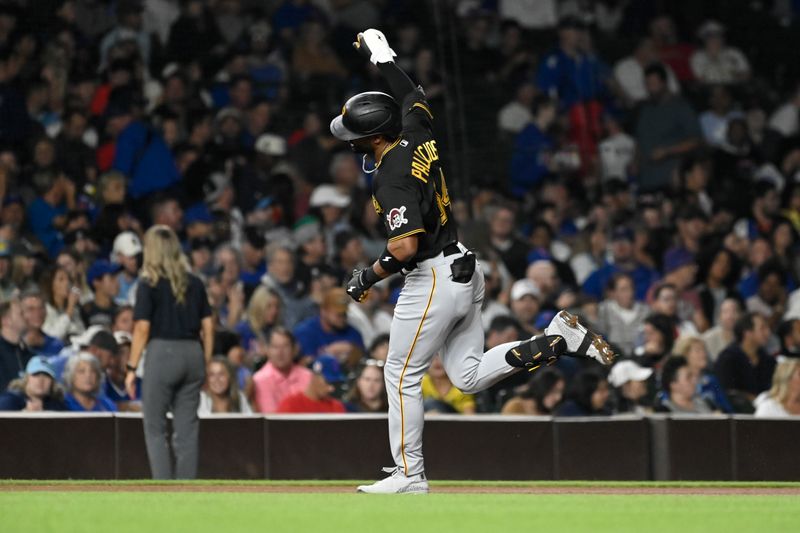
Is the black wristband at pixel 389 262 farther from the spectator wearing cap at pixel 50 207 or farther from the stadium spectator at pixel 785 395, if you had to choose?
the spectator wearing cap at pixel 50 207

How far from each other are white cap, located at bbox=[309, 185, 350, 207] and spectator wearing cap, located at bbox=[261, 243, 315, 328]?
182cm

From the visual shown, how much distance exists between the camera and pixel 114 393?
37.3 ft

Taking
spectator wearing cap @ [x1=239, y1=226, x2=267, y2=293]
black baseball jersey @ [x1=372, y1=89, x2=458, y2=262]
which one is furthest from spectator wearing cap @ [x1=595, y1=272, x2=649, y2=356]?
black baseball jersey @ [x1=372, y1=89, x2=458, y2=262]

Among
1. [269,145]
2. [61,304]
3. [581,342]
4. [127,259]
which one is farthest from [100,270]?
[581,342]

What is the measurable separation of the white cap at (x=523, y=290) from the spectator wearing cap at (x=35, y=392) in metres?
4.05

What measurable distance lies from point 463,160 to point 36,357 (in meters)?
4.56

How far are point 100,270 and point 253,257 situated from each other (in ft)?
5.16

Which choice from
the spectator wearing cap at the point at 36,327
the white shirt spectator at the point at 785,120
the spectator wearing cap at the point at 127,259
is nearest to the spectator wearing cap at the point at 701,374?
the spectator wearing cap at the point at 127,259

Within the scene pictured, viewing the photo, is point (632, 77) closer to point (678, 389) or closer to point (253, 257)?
point (253, 257)

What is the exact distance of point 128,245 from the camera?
13.0 meters

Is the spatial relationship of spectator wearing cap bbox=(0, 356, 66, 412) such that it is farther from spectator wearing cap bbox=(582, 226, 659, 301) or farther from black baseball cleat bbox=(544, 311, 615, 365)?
spectator wearing cap bbox=(582, 226, 659, 301)

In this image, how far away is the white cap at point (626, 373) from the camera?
11711 millimetres

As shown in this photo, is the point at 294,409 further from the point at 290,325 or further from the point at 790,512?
the point at 790,512

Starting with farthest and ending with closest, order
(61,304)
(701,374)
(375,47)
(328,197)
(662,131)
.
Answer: (662,131), (328,197), (61,304), (701,374), (375,47)
